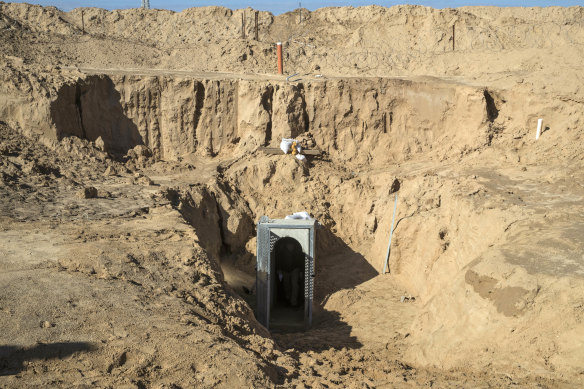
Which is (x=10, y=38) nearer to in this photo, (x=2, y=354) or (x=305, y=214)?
(x=305, y=214)

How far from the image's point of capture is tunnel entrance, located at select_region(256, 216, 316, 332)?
42.8 feet

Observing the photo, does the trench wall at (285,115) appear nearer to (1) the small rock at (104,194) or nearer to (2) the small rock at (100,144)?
(2) the small rock at (100,144)

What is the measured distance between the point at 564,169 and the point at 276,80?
8.18m

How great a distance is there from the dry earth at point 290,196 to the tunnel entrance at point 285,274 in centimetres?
64

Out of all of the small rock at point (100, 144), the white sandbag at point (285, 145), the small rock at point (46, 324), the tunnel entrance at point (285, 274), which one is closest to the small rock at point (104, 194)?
the small rock at point (100, 144)

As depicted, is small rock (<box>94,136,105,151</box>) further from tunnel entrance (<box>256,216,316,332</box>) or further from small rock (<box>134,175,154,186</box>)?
tunnel entrance (<box>256,216,316,332</box>)

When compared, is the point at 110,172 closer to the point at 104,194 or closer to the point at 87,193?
the point at 104,194

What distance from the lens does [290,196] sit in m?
16.5

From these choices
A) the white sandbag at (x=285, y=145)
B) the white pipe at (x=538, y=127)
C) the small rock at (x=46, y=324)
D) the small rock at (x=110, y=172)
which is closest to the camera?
the small rock at (x=46, y=324)

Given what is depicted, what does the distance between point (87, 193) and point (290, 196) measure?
17.9 feet

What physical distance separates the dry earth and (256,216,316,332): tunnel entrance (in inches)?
25.1

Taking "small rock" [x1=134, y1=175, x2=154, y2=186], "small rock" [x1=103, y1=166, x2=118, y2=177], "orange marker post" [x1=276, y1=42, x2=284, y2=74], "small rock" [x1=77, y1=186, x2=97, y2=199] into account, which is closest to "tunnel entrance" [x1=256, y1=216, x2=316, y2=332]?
"small rock" [x1=134, y1=175, x2=154, y2=186]

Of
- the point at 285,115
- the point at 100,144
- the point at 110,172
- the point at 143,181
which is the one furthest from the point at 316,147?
the point at 100,144

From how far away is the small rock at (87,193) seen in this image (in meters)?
13.1
